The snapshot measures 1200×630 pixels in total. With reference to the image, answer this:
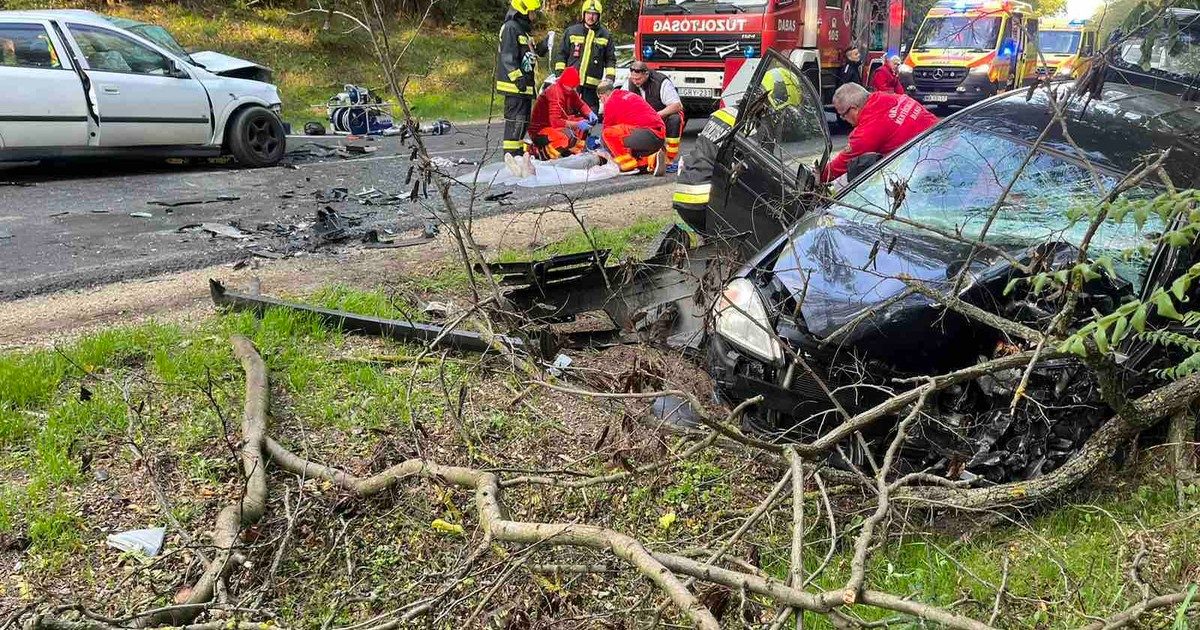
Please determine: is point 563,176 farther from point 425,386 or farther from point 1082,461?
point 1082,461

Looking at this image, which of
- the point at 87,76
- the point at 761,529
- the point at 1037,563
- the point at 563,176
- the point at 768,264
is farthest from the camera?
the point at 563,176

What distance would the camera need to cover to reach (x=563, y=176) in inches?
363

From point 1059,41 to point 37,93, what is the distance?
22.0m

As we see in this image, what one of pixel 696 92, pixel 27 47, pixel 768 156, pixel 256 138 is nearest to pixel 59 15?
pixel 27 47

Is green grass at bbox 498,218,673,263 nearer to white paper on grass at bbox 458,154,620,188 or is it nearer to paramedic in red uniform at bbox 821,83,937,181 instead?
paramedic in red uniform at bbox 821,83,937,181

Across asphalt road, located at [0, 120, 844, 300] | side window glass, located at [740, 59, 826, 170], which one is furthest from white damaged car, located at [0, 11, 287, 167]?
side window glass, located at [740, 59, 826, 170]

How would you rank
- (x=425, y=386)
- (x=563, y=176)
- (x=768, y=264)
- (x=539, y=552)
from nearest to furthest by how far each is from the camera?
(x=539, y=552) → (x=768, y=264) → (x=425, y=386) → (x=563, y=176)

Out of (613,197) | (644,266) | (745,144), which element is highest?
(745,144)

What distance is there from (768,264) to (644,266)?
44.3 inches

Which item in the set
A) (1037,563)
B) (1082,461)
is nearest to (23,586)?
(1037,563)

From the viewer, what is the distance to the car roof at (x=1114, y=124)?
3457 millimetres

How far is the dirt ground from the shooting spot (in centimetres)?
466

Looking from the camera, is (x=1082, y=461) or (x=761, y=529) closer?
(x=1082, y=461)

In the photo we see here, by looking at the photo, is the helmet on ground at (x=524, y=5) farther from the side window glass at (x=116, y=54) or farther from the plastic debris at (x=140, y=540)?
the plastic debris at (x=140, y=540)
